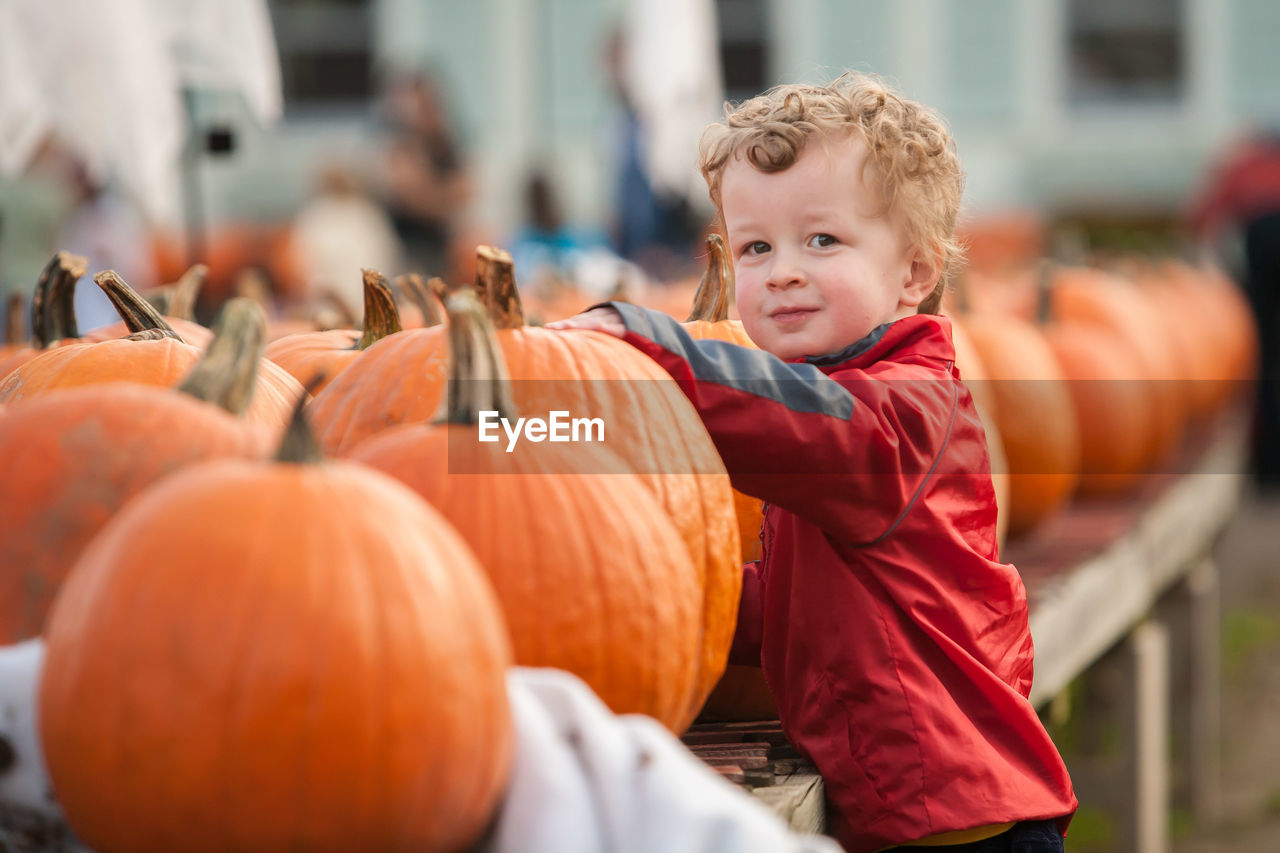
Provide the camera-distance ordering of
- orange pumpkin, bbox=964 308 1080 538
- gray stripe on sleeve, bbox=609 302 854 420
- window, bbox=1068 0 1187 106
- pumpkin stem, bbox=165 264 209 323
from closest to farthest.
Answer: gray stripe on sleeve, bbox=609 302 854 420 < pumpkin stem, bbox=165 264 209 323 < orange pumpkin, bbox=964 308 1080 538 < window, bbox=1068 0 1187 106

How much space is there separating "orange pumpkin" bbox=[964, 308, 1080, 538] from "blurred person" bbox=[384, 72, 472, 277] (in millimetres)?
5691

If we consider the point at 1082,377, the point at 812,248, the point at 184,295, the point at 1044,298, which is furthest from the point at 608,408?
the point at 1044,298

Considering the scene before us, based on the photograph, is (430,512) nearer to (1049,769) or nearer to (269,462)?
(269,462)

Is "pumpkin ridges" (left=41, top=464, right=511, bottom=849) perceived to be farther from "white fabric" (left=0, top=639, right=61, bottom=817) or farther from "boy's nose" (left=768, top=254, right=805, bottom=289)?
"boy's nose" (left=768, top=254, right=805, bottom=289)

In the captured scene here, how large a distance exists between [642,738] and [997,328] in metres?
2.62

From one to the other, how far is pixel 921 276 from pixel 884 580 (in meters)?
0.41

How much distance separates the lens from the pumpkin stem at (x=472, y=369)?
1.40m

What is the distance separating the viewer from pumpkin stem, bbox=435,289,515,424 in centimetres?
140

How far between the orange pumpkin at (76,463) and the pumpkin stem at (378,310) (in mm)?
673

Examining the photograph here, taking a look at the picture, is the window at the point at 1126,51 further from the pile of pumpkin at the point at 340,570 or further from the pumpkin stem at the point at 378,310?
the pile of pumpkin at the point at 340,570

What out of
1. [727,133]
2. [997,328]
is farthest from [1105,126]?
[727,133]

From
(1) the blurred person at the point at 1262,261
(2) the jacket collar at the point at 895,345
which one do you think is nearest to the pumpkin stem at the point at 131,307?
(2) the jacket collar at the point at 895,345

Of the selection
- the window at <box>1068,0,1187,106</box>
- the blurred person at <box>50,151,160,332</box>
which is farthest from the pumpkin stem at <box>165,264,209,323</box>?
the window at <box>1068,0,1187,106</box>

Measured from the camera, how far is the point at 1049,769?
1.83m
